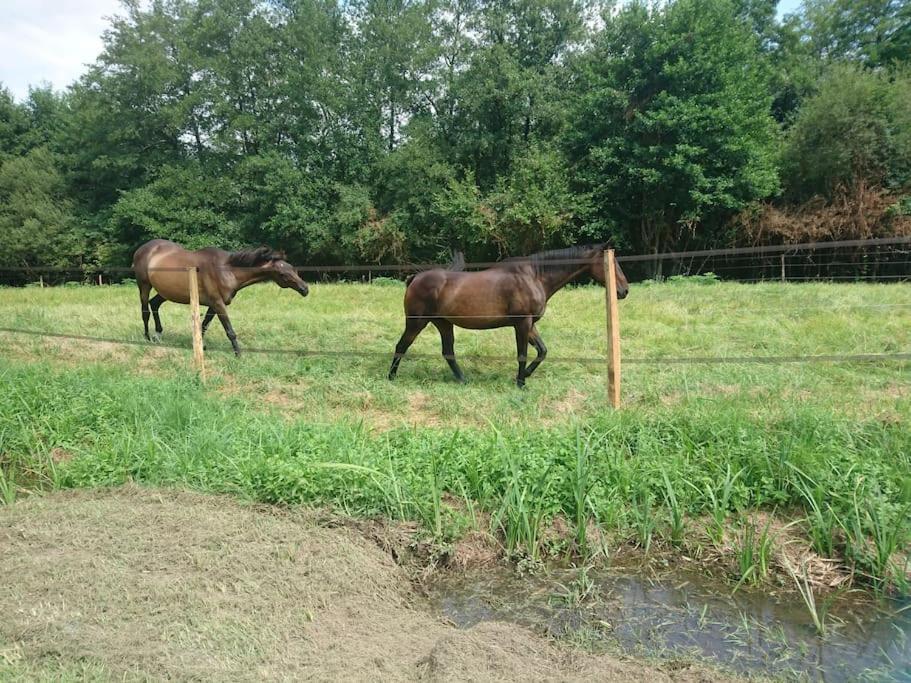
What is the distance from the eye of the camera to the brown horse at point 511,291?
661 cm

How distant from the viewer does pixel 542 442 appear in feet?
14.4

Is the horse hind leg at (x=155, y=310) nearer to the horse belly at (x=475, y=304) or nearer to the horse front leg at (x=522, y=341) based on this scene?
the horse belly at (x=475, y=304)

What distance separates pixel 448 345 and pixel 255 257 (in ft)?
11.0

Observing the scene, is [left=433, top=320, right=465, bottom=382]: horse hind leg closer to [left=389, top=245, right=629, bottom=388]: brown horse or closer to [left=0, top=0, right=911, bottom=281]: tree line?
[left=389, top=245, right=629, bottom=388]: brown horse

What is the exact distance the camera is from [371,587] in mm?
3031

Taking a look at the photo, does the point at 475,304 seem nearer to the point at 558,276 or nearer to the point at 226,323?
the point at 558,276

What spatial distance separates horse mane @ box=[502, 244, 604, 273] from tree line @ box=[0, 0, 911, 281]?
1592cm

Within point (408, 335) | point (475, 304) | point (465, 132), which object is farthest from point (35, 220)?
point (475, 304)

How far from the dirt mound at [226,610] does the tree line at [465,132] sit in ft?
67.3

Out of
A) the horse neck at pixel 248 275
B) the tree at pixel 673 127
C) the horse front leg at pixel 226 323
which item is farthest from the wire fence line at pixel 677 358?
the tree at pixel 673 127

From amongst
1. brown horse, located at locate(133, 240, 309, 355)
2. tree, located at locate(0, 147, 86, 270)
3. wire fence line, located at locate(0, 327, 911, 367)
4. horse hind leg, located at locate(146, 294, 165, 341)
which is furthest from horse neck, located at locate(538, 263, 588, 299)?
tree, located at locate(0, 147, 86, 270)

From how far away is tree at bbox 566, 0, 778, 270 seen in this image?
20.7 metres

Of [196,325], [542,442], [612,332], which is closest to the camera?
[542,442]

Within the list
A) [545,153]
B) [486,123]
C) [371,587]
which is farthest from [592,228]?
[371,587]
